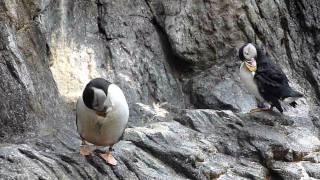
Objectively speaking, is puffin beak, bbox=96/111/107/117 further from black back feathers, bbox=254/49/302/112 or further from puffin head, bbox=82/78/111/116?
black back feathers, bbox=254/49/302/112

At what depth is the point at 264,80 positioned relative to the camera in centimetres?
785

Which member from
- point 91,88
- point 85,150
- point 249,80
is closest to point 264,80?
point 249,80

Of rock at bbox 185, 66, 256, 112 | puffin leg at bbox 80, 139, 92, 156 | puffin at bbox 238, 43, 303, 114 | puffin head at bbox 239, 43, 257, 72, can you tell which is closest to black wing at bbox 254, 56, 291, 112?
puffin at bbox 238, 43, 303, 114

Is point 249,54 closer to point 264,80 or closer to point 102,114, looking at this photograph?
point 264,80

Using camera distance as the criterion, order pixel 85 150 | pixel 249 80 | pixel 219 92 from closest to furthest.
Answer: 1. pixel 85 150
2. pixel 249 80
3. pixel 219 92

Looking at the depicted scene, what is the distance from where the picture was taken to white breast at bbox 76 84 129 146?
538 cm

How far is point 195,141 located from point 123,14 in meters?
2.71

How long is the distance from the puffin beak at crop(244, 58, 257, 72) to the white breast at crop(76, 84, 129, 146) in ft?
9.28

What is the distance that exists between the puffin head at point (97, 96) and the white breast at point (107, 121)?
2.1 inches

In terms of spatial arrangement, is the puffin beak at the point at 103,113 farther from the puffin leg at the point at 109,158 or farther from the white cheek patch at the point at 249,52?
the white cheek patch at the point at 249,52

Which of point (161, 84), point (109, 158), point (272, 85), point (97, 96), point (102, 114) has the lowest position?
point (109, 158)

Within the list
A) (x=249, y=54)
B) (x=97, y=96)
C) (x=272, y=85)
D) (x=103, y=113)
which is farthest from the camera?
→ (x=249, y=54)

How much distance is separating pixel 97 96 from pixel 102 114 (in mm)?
250

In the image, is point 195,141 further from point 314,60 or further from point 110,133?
point 314,60
